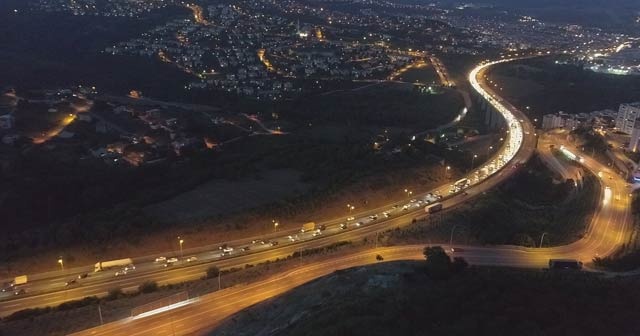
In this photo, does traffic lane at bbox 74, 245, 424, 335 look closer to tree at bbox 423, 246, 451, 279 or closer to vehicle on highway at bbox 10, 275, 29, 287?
tree at bbox 423, 246, 451, 279

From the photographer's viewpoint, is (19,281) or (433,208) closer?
(19,281)

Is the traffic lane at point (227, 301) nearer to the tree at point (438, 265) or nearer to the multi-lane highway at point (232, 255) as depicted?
the multi-lane highway at point (232, 255)

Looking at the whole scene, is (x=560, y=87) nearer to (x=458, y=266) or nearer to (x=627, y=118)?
(x=627, y=118)

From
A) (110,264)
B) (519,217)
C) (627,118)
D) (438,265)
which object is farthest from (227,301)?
(627,118)

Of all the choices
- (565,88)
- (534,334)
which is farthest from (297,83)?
(534,334)

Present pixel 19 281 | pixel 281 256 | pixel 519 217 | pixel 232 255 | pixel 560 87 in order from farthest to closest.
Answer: pixel 560 87 < pixel 519 217 < pixel 232 255 < pixel 281 256 < pixel 19 281

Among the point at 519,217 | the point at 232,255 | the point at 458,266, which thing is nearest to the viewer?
the point at 458,266
